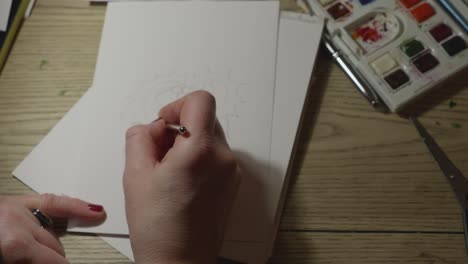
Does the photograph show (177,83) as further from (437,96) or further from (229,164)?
(437,96)

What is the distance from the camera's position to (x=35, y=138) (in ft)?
2.04

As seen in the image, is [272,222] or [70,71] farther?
[70,71]

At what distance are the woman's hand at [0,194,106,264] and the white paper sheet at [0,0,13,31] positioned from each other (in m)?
0.28

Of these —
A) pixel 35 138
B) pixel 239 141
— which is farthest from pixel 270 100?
pixel 35 138

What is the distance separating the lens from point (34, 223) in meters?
0.53

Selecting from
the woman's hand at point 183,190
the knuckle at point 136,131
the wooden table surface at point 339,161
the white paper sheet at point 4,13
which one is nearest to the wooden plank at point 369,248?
the wooden table surface at point 339,161

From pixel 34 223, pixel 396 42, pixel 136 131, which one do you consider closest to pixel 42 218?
pixel 34 223

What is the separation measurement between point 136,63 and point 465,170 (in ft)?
1.54

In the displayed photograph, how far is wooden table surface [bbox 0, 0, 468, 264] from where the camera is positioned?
55 centimetres

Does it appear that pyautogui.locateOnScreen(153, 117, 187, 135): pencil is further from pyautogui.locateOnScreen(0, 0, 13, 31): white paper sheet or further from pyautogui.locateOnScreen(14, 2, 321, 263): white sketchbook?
pyautogui.locateOnScreen(0, 0, 13, 31): white paper sheet

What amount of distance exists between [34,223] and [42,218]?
0.6 inches

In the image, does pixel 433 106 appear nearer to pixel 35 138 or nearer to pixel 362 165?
pixel 362 165

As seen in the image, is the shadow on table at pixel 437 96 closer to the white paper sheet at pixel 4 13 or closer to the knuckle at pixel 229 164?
the knuckle at pixel 229 164

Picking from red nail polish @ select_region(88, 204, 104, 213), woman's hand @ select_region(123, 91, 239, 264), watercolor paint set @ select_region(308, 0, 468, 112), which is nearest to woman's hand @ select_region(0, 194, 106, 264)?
red nail polish @ select_region(88, 204, 104, 213)
